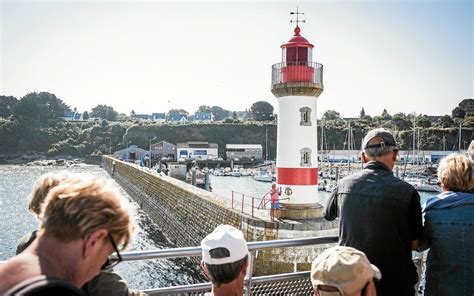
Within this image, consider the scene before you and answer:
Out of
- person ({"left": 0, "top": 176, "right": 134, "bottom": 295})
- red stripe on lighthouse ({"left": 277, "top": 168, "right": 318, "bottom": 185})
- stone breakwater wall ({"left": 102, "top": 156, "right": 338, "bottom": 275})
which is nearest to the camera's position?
person ({"left": 0, "top": 176, "right": 134, "bottom": 295})

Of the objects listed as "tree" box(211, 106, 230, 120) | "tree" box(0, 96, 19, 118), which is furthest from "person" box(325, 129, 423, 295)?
"tree" box(211, 106, 230, 120)

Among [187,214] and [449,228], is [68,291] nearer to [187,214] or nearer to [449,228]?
[449,228]

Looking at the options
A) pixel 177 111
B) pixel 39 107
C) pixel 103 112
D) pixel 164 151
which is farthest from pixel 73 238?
pixel 103 112

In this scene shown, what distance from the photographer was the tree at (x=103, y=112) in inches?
6260

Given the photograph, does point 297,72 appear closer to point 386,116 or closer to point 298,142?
point 298,142

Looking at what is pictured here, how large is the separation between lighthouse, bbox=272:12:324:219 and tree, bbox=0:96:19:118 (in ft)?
439

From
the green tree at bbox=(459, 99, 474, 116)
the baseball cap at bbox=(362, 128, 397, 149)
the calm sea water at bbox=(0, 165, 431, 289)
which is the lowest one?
the calm sea water at bbox=(0, 165, 431, 289)

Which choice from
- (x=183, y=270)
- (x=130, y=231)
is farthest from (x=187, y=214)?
(x=130, y=231)

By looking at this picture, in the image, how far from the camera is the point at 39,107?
126 m

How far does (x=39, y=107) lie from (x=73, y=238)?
140863 millimetres

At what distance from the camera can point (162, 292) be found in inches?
105

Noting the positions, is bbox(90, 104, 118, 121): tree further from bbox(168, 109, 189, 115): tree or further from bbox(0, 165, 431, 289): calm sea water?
bbox(0, 165, 431, 289): calm sea water

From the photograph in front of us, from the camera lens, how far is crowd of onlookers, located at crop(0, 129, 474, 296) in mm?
1251

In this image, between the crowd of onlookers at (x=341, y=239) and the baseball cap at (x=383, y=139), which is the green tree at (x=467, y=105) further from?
the crowd of onlookers at (x=341, y=239)
